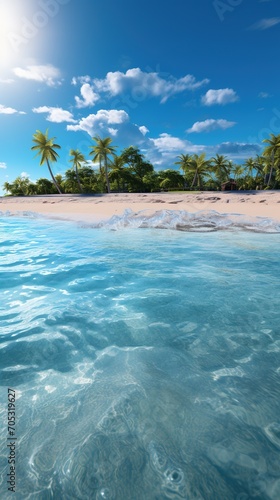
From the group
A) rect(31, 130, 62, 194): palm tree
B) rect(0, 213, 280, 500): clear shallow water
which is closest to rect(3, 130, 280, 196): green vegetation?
rect(31, 130, 62, 194): palm tree

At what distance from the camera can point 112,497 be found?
129 centimetres

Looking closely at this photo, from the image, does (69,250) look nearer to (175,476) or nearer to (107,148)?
(175,476)

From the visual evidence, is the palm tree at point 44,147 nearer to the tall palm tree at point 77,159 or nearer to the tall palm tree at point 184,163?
the tall palm tree at point 77,159

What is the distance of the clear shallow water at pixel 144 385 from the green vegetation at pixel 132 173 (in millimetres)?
36039

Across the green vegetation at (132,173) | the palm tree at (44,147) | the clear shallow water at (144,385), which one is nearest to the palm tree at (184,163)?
the green vegetation at (132,173)

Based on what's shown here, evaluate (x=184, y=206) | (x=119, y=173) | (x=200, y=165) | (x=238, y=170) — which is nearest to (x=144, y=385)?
(x=184, y=206)

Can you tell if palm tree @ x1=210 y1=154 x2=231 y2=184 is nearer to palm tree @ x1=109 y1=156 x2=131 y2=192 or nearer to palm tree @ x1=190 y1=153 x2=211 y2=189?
palm tree @ x1=190 y1=153 x2=211 y2=189

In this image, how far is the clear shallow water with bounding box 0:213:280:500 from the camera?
1392 millimetres

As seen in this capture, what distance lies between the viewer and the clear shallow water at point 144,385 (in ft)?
4.57

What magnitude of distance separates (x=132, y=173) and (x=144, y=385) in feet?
150

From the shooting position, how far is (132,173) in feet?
147

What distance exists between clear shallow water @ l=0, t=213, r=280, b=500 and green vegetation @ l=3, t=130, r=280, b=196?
36.0 m

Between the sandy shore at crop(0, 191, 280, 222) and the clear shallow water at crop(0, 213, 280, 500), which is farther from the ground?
the sandy shore at crop(0, 191, 280, 222)

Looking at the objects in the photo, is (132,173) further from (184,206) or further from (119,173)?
(184,206)
